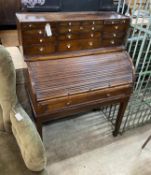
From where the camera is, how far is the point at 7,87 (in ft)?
3.68

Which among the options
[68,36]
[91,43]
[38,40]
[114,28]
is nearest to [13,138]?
[38,40]

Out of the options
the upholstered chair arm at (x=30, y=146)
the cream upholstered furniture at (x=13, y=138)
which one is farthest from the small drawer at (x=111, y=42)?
the upholstered chair arm at (x=30, y=146)

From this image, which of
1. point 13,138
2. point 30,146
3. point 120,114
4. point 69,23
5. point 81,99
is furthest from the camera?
point 120,114

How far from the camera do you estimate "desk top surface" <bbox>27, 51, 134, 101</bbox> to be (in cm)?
131

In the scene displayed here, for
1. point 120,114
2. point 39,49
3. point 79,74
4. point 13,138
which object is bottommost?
point 120,114

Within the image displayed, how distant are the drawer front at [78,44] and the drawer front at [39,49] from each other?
0.21 ft

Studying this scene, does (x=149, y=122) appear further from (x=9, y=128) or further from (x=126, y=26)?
(x=9, y=128)

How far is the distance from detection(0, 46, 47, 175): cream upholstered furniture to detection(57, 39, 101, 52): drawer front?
1.48 feet

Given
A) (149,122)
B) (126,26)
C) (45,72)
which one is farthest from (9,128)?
(149,122)

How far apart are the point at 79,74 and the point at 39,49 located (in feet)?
1.17

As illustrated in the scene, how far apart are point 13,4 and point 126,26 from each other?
2253 mm

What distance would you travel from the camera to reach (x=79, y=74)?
1438 mm

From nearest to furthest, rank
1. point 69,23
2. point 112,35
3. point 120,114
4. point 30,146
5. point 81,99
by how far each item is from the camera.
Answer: point 30,146 → point 69,23 → point 81,99 → point 112,35 → point 120,114

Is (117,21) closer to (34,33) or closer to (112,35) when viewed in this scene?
(112,35)
